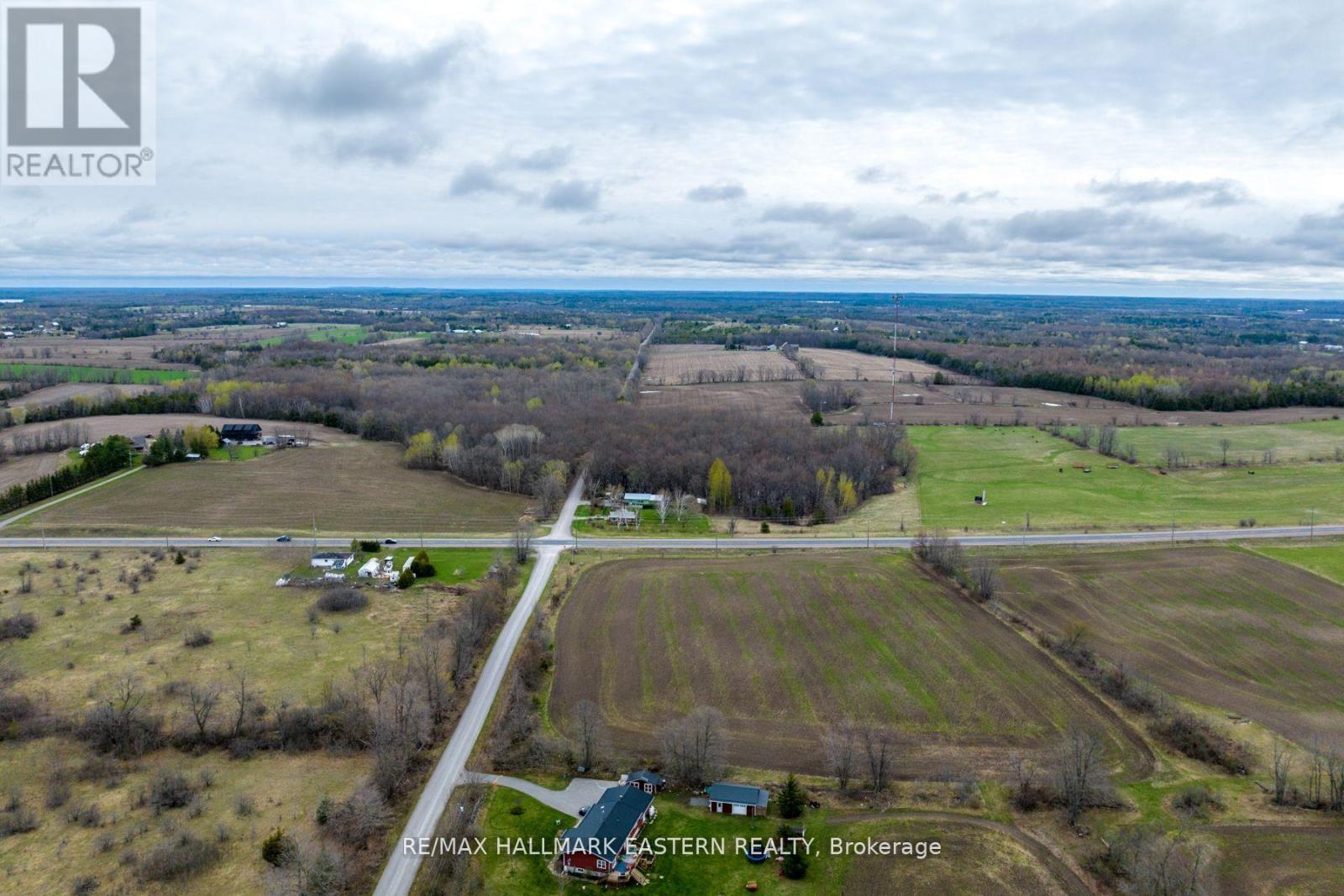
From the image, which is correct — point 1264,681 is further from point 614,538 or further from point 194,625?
point 194,625

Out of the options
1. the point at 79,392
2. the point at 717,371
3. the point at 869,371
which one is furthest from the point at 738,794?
the point at 869,371

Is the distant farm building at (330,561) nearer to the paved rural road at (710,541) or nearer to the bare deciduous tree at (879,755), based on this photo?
the paved rural road at (710,541)

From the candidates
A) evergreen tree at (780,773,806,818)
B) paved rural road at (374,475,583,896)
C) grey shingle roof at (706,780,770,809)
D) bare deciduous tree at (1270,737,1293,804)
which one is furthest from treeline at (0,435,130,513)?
bare deciduous tree at (1270,737,1293,804)

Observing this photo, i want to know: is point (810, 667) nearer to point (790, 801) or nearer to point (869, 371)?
point (790, 801)

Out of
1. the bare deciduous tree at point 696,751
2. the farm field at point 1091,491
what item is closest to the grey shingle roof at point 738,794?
the bare deciduous tree at point 696,751

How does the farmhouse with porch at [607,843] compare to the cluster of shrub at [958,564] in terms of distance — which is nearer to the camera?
the farmhouse with porch at [607,843]

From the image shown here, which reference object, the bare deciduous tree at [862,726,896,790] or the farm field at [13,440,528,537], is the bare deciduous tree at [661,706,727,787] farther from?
the farm field at [13,440,528,537]

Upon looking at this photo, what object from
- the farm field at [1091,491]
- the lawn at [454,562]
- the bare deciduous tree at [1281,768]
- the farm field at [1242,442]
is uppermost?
the farm field at [1242,442]
